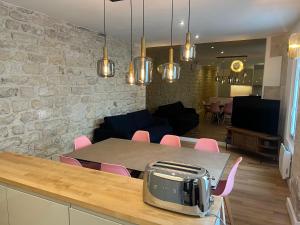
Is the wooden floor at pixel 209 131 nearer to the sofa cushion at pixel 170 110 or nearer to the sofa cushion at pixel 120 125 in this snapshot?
the sofa cushion at pixel 170 110

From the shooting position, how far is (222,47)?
→ 665 centimetres

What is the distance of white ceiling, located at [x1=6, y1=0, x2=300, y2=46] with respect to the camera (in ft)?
9.41

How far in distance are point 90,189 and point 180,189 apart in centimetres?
62

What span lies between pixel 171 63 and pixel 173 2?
3.19 ft

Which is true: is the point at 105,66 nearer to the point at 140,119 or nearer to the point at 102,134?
the point at 102,134

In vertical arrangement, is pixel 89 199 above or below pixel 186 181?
below

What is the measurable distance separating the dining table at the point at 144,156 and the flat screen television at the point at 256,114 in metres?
2.32

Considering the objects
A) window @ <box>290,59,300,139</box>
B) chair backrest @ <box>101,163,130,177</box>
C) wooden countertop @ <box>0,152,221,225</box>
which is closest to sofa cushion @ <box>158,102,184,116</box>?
window @ <box>290,59,300,139</box>

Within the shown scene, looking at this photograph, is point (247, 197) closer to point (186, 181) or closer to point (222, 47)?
point (186, 181)

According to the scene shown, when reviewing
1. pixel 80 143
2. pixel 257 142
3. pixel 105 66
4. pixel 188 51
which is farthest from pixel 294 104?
pixel 80 143

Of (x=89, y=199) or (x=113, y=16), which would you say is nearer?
(x=89, y=199)

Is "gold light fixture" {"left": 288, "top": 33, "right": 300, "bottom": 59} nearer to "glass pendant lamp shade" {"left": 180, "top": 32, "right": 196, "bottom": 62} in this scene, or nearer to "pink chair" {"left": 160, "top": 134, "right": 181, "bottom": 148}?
"glass pendant lamp shade" {"left": 180, "top": 32, "right": 196, "bottom": 62}

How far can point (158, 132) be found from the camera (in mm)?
5359

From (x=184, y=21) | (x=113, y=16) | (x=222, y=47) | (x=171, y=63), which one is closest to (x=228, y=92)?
(x=222, y=47)
